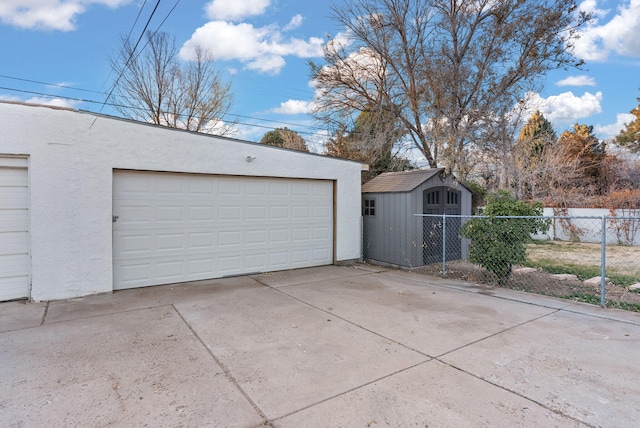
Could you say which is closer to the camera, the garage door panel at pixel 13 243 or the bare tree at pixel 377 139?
the garage door panel at pixel 13 243

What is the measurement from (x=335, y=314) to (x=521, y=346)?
208 cm

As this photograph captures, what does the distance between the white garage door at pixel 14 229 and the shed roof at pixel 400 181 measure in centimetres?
675

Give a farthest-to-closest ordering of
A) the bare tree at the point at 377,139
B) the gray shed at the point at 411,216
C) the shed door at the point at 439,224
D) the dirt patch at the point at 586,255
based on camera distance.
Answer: the bare tree at the point at 377,139 < the dirt patch at the point at 586,255 < the shed door at the point at 439,224 < the gray shed at the point at 411,216

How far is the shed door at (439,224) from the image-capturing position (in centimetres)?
804

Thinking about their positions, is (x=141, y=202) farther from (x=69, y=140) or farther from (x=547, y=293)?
(x=547, y=293)

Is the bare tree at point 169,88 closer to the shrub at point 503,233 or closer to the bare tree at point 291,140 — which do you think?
the bare tree at point 291,140

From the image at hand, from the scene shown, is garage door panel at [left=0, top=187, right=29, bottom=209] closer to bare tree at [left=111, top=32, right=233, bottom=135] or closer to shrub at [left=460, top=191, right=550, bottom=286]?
shrub at [left=460, top=191, right=550, bottom=286]

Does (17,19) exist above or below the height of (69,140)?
above

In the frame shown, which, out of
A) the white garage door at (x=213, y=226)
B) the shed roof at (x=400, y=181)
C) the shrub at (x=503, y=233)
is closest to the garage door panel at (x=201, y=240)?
the white garage door at (x=213, y=226)

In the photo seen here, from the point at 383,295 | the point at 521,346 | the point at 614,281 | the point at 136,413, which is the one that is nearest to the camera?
the point at 136,413

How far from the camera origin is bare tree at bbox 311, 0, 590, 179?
10.2m

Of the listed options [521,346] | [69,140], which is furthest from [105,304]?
[521,346]

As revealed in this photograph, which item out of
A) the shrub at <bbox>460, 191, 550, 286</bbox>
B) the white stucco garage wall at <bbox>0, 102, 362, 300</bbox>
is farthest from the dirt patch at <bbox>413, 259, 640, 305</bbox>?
the white stucco garage wall at <bbox>0, 102, 362, 300</bbox>

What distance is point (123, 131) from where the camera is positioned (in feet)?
18.2
